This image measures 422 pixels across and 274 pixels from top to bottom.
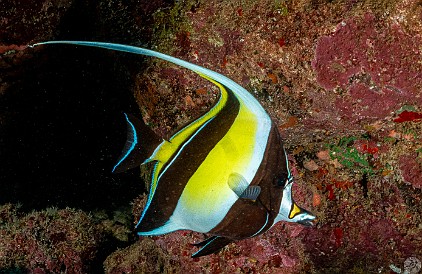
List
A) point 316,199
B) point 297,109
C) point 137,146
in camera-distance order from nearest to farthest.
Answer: point 137,146, point 297,109, point 316,199

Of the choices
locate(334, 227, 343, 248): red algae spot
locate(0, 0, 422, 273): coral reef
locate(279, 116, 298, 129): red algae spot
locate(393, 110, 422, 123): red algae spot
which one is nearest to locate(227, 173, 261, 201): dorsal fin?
locate(0, 0, 422, 273): coral reef

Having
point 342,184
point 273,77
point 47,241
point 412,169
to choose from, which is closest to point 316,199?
point 342,184

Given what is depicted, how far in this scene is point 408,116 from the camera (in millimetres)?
2857

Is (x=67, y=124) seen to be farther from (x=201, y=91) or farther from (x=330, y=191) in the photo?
(x=330, y=191)

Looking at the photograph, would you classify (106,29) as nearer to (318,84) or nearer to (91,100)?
(318,84)

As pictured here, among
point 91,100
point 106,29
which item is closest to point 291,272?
point 106,29

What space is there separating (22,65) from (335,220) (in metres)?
3.83

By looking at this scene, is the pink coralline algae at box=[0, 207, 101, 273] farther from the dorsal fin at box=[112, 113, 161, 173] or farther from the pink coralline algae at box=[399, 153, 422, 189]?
the pink coralline algae at box=[399, 153, 422, 189]

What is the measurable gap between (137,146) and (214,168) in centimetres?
34

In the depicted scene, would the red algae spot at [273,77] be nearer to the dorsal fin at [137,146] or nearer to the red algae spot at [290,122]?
the red algae spot at [290,122]

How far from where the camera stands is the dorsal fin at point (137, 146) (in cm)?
150

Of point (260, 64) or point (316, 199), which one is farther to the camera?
point (316, 199)

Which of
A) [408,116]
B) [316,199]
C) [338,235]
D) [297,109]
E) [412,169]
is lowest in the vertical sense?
[338,235]

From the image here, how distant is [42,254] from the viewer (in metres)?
3.61
